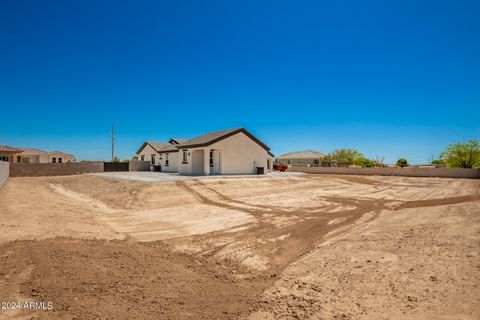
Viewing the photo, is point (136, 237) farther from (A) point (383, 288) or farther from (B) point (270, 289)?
(A) point (383, 288)

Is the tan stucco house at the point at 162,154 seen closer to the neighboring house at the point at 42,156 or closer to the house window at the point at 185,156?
the house window at the point at 185,156

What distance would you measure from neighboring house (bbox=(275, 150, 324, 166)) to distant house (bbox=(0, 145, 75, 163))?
51.1m

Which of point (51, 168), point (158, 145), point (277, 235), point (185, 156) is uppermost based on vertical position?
point (158, 145)

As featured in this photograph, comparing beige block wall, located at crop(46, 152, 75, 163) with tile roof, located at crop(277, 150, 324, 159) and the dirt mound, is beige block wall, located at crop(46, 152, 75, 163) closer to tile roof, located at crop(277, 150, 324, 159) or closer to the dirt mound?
tile roof, located at crop(277, 150, 324, 159)

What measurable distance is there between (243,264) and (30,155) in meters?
65.9

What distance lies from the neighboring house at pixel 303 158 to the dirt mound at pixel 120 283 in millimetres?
63150

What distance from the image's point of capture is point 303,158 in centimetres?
7081

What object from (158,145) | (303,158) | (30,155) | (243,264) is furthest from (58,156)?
(243,264)

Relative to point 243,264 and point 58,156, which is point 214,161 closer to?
point 243,264

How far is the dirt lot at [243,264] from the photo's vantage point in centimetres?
439

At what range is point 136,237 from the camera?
8.61 meters

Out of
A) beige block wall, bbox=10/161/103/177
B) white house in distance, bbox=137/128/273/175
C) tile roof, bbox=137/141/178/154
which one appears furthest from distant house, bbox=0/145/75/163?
white house in distance, bbox=137/128/273/175

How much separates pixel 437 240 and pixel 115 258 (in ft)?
26.9

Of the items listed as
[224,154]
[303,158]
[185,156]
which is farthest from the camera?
[303,158]
